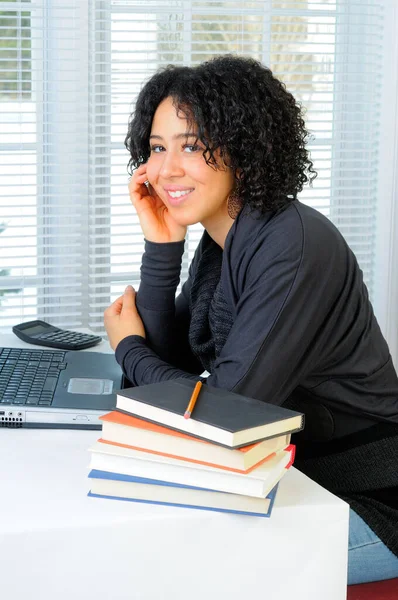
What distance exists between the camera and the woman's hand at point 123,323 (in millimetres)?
1639

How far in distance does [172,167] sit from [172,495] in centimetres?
71

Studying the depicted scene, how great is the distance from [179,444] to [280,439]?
0.40ft

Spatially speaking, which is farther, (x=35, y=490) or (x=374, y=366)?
(x=374, y=366)

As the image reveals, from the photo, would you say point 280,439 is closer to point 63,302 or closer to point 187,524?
point 187,524

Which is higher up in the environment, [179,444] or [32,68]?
[32,68]

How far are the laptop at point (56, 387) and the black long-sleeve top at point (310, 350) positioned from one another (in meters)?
0.07

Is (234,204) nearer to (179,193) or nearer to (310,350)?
(179,193)

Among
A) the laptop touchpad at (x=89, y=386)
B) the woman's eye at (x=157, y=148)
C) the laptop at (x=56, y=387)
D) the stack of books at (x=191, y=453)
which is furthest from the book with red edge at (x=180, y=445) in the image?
the woman's eye at (x=157, y=148)

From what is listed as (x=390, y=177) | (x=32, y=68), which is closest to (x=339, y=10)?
(x=390, y=177)

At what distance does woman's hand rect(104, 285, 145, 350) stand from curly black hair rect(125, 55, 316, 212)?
0.31m

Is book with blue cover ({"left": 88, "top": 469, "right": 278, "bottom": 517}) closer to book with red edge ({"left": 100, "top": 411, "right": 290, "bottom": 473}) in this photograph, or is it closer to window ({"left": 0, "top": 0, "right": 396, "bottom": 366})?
book with red edge ({"left": 100, "top": 411, "right": 290, "bottom": 473})

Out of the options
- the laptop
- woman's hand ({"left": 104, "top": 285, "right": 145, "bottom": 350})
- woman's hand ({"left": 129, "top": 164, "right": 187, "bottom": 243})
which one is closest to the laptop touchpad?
the laptop

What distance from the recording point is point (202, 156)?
60.3 inches

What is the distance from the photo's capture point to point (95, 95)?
101 inches
